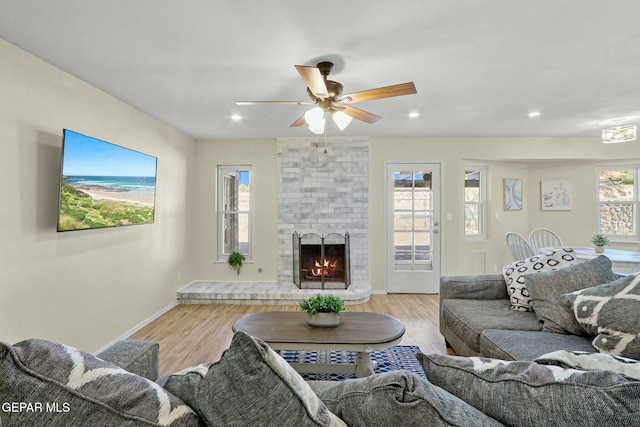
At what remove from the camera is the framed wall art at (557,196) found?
538 cm

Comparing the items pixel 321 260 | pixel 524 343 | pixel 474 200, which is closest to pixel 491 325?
pixel 524 343

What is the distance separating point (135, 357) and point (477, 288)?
8.44 ft

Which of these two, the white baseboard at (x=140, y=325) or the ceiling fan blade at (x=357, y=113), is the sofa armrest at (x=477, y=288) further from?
the white baseboard at (x=140, y=325)

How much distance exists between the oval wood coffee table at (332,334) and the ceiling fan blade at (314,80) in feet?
5.47

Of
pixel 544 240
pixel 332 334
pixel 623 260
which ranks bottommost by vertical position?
pixel 332 334

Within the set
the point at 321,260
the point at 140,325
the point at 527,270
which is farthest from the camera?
the point at 321,260

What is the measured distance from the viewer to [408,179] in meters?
5.10

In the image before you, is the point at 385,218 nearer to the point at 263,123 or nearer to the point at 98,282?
the point at 263,123

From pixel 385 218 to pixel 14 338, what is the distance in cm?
423

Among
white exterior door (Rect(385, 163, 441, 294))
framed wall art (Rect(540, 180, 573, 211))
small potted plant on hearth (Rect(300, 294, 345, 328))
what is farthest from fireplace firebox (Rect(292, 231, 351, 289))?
framed wall art (Rect(540, 180, 573, 211))

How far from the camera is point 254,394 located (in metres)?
0.68

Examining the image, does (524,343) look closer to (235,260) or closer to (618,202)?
(235,260)

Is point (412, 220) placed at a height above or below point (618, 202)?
below

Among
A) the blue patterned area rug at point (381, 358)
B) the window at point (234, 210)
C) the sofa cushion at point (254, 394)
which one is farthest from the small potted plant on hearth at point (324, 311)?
the window at point (234, 210)
